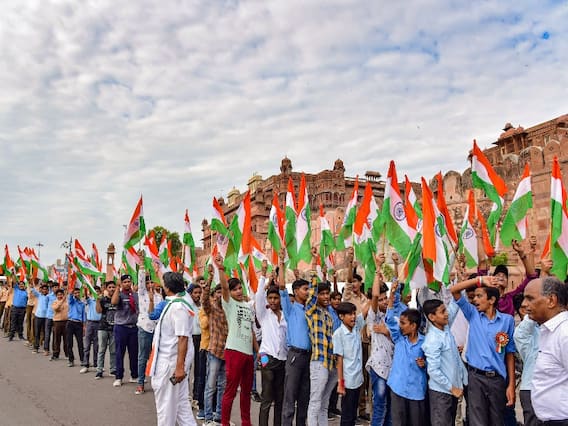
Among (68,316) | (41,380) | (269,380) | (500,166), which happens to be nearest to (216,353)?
(269,380)

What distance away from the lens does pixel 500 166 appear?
2711 centimetres

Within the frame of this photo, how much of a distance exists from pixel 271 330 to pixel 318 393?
970 millimetres

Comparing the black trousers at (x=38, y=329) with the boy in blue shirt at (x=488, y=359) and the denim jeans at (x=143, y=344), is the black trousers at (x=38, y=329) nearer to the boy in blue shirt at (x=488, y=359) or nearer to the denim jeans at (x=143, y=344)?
the denim jeans at (x=143, y=344)

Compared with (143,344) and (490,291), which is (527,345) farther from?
(143,344)

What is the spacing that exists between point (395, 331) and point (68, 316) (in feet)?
31.2

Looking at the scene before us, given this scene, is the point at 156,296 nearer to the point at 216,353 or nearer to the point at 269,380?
the point at 216,353

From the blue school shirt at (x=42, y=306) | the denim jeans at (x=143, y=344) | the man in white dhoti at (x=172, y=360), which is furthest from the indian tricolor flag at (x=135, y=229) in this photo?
the blue school shirt at (x=42, y=306)

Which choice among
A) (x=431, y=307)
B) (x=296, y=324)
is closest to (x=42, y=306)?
(x=296, y=324)

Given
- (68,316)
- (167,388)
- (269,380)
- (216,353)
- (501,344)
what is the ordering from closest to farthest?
(501,344)
(167,388)
(269,380)
(216,353)
(68,316)

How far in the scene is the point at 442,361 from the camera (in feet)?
15.9

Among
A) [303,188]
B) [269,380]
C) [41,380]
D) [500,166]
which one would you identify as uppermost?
[500,166]

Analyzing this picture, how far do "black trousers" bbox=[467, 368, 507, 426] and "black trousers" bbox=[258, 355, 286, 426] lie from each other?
2213 millimetres

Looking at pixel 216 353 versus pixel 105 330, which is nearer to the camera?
pixel 216 353

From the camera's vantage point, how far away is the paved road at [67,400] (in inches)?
278
